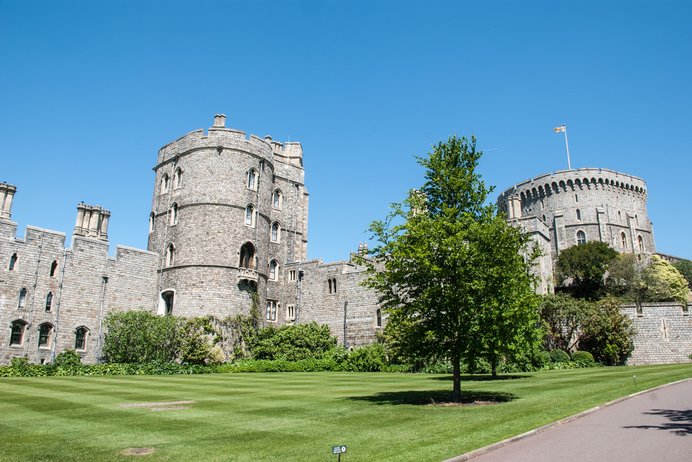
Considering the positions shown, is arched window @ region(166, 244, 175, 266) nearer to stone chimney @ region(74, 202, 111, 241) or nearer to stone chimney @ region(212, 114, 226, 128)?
stone chimney @ region(74, 202, 111, 241)

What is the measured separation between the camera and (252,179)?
42.4 metres

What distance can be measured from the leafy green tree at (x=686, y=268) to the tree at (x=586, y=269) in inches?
539

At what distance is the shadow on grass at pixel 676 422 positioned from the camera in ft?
33.2

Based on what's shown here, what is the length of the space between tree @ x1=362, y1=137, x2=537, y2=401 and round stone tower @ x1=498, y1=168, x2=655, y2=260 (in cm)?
5481

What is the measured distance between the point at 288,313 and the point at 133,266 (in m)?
13.3

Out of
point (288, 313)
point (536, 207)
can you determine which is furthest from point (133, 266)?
point (536, 207)

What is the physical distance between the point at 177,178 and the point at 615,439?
3852cm

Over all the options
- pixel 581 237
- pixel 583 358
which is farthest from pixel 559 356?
pixel 581 237

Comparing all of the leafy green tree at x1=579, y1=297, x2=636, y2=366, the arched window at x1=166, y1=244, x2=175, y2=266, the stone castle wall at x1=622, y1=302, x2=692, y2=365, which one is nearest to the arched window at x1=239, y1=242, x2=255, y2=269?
the arched window at x1=166, y1=244, x2=175, y2=266

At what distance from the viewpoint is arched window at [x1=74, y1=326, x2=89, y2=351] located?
34.6 metres

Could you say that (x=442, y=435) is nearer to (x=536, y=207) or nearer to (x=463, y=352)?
(x=463, y=352)

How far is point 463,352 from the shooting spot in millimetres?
15906

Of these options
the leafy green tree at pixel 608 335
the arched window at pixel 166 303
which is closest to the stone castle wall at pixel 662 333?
the leafy green tree at pixel 608 335

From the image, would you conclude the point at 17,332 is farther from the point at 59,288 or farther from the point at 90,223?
the point at 90,223
